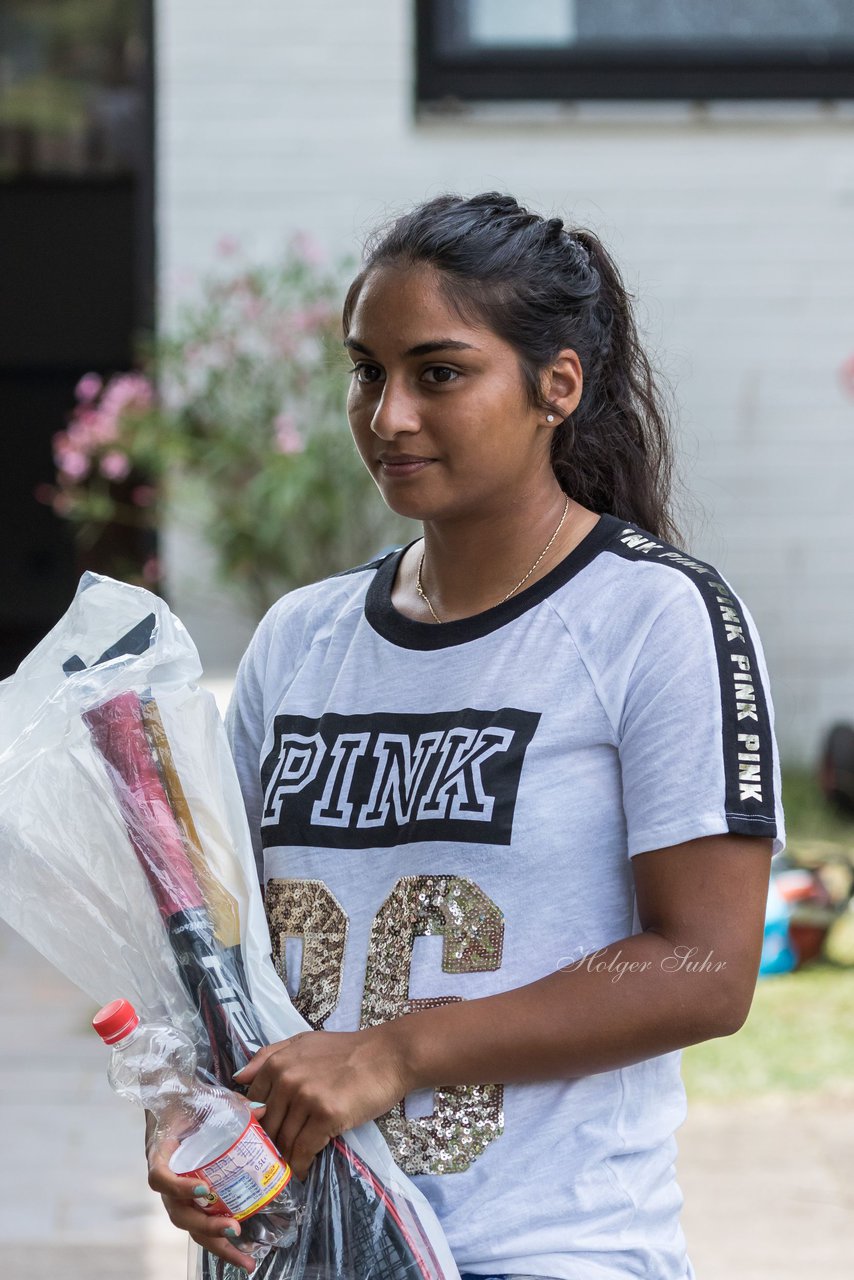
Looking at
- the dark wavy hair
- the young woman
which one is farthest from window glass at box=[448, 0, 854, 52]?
the young woman

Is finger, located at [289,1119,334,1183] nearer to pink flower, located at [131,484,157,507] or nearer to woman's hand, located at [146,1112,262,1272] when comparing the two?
woman's hand, located at [146,1112,262,1272]

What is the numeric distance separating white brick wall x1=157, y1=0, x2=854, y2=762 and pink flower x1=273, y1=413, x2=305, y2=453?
89 cm

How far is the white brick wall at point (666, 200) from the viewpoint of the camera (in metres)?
6.46

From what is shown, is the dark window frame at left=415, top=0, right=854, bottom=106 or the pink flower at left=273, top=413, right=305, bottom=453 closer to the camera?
the pink flower at left=273, top=413, right=305, bottom=453

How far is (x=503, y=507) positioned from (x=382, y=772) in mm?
287

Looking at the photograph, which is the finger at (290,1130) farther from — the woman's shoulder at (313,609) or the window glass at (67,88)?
the window glass at (67,88)

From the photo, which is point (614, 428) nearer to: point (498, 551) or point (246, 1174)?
point (498, 551)

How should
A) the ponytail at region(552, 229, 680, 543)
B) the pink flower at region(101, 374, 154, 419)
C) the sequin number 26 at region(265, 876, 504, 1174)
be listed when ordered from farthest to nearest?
the pink flower at region(101, 374, 154, 419) → the ponytail at region(552, 229, 680, 543) → the sequin number 26 at region(265, 876, 504, 1174)

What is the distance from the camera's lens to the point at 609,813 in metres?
1.55

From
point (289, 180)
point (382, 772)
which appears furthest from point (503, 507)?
point (289, 180)

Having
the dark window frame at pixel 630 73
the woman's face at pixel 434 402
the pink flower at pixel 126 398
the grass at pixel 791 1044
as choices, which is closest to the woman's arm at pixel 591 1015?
the woman's face at pixel 434 402

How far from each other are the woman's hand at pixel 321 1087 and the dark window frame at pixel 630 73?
18.3ft

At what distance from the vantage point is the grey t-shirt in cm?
151

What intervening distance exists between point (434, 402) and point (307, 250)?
4849 millimetres
